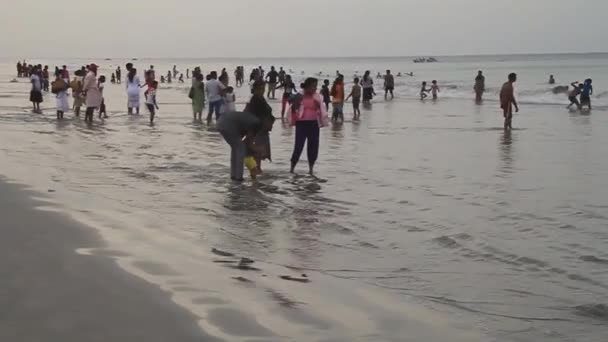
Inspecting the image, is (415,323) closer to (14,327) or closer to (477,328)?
(477,328)

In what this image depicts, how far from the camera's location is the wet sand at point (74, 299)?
4.45 m

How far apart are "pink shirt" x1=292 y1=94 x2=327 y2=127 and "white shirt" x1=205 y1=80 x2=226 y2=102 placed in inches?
358

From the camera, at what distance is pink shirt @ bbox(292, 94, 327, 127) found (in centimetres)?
1264

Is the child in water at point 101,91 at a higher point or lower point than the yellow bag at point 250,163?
higher

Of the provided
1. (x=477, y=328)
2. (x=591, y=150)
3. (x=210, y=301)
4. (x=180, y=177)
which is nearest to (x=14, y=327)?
(x=210, y=301)

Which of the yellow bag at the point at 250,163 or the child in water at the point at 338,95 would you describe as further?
the child in water at the point at 338,95

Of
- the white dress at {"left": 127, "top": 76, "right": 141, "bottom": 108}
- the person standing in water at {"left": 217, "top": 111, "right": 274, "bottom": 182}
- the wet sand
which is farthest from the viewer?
the white dress at {"left": 127, "top": 76, "right": 141, "bottom": 108}

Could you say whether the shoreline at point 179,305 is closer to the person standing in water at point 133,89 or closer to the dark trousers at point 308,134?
the dark trousers at point 308,134

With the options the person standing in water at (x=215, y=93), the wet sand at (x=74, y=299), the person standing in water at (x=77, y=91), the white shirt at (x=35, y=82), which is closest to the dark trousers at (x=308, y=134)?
the wet sand at (x=74, y=299)

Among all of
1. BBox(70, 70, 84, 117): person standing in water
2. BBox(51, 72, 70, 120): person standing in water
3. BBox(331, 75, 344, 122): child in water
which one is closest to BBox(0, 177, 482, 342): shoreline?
BBox(51, 72, 70, 120): person standing in water

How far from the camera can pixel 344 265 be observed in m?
6.70

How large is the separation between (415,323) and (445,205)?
5.02 m

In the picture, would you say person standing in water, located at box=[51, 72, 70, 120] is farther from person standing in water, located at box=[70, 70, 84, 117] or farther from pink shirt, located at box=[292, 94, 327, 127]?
pink shirt, located at box=[292, 94, 327, 127]

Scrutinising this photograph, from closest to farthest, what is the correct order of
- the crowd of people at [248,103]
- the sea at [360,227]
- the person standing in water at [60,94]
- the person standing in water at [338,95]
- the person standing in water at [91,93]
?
the sea at [360,227], the crowd of people at [248,103], the person standing in water at [91,93], the person standing in water at [60,94], the person standing in water at [338,95]
